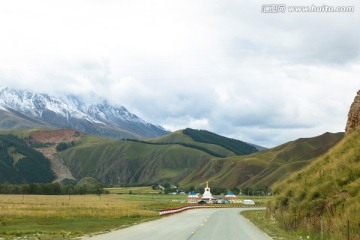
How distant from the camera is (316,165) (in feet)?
143

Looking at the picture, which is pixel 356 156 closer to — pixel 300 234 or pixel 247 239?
pixel 300 234

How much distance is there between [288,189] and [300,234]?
12.0 m

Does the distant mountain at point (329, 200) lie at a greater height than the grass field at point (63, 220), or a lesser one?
greater

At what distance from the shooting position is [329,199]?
3095 cm

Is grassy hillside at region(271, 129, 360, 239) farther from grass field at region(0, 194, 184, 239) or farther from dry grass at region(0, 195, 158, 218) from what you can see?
dry grass at region(0, 195, 158, 218)

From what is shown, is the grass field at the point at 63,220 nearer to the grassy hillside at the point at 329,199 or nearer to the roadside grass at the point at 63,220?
the roadside grass at the point at 63,220

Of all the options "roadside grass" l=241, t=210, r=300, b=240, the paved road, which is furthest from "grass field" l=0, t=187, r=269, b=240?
"roadside grass" l=241, t=210, r=300, b=240

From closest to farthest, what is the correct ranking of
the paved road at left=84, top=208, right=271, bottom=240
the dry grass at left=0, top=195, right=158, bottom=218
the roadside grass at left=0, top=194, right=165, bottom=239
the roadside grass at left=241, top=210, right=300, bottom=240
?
the paved road at left=84, top=208, right=271, bottom=240, the roadside grass at left=241, top=210, right=300, bottom=240, the roadside grass at left=0, top=194, right=165, bottom=239, the dry grass at left=0, top=195, right=158, bottom=218

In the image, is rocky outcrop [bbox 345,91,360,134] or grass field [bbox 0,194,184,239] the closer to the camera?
grass field [bbox 0,194,184,239]

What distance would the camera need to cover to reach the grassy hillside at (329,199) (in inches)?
1035

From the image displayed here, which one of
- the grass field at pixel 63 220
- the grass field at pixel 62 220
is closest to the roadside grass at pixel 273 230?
the grass field at pixel 63 220

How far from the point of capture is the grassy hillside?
26.3 meters

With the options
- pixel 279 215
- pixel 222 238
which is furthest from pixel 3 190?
pixel 222 238

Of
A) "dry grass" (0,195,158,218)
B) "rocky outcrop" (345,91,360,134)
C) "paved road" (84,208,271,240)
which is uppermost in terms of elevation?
"rocky outcrop" (345,91,360,134)
